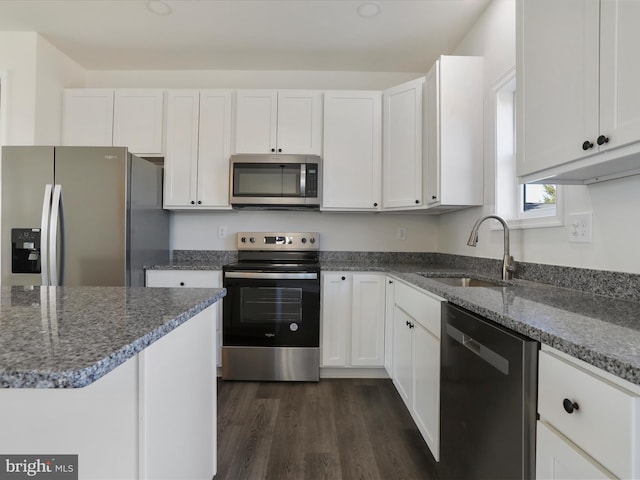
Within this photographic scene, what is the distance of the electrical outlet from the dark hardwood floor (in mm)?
1265

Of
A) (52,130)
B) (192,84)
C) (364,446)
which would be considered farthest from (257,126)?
(364,446)

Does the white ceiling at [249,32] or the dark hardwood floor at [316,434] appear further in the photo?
the white ceiling at [249,32]

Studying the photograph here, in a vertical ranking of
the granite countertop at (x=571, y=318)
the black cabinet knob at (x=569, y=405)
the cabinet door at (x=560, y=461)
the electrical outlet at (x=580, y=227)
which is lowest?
the cabinet door at (x=560, y=461)

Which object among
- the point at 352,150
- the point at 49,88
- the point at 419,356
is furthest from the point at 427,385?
the point at 49,88

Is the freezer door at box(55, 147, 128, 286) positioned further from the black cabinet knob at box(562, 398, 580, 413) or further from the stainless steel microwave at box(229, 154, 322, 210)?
the black cabinet knob at box(562, 398, 580, 413)

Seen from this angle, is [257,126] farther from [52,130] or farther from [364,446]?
[364,446]

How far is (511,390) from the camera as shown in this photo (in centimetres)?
87

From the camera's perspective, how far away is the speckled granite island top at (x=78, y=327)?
487 mm

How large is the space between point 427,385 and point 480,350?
0.64m

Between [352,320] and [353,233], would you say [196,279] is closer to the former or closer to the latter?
[352,320]

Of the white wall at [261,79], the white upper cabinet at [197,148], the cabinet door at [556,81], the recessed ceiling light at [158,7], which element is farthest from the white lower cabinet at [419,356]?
the recessed ceiling light at [158,7]

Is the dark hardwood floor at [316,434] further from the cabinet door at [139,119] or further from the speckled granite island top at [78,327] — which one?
the cabinet door at [139,119]

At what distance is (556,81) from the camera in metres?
1.10

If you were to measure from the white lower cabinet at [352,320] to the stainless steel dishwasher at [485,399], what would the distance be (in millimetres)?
1096
